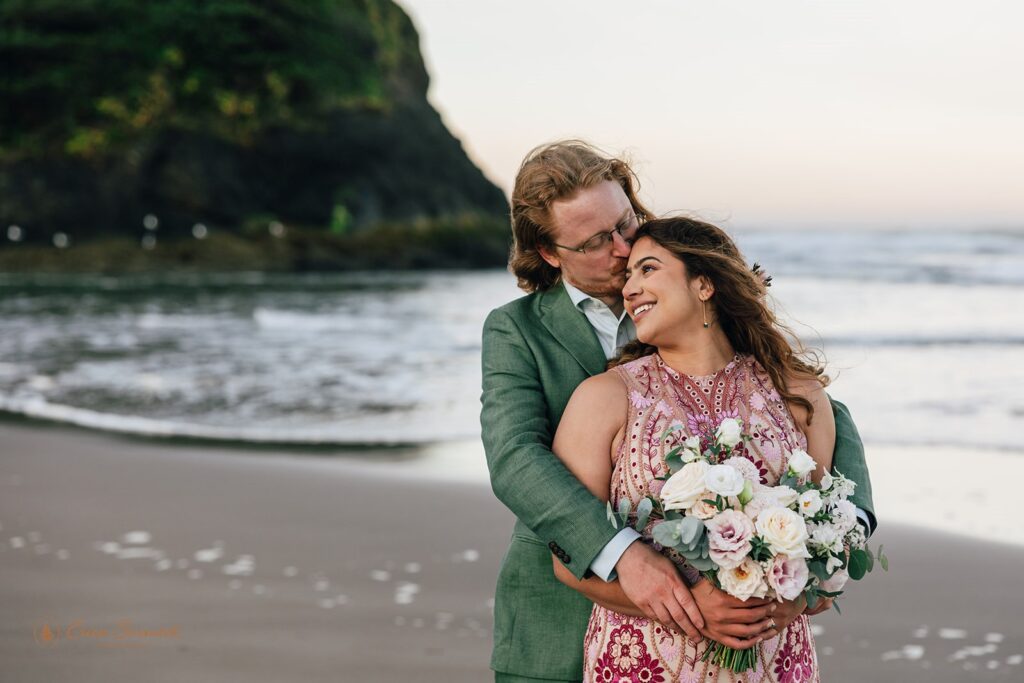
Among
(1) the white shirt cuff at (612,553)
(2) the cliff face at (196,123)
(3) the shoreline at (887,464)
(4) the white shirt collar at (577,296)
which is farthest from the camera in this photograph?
(2) the cliff face at (196,123)

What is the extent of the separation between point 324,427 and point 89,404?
2.83 meters

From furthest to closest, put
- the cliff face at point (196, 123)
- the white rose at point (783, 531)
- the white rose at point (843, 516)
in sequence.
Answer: the cliff face at point (196, 123)
the white rose at point (843, 516)
the white rose at point (783, 531)

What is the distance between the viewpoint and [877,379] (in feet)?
40.7

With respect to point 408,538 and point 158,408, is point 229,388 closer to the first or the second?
point 158,408

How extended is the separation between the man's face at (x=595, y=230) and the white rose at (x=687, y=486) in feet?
2.23

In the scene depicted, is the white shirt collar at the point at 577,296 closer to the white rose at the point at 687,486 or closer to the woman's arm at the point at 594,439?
the woman's arm at the point at 594,439

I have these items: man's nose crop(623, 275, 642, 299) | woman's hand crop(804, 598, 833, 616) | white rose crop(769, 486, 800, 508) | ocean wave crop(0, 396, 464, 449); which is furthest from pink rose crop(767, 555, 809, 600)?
ocean wave crop(0, 396, 464, 449)

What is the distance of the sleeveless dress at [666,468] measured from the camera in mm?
2396

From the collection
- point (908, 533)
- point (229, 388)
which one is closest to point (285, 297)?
point (229, 388)

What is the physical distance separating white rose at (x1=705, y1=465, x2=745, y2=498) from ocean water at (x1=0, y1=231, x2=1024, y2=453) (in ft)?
1.59

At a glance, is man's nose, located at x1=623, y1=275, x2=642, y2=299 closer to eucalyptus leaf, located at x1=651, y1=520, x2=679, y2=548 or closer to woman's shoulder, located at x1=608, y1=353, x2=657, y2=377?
woman's shoulder, located at x1=608, y1=353, x2=657, y2=377

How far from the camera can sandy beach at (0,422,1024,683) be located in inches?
190

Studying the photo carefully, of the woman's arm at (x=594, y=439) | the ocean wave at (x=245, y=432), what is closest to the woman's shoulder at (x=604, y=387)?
the woman's arm at (x=594, y=439)

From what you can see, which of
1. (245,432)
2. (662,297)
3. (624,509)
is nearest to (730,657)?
(624,509)
